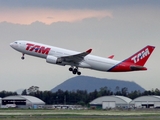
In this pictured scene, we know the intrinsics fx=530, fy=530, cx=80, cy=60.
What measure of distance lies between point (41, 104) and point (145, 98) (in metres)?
36.3

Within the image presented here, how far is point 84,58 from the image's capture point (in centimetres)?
9969

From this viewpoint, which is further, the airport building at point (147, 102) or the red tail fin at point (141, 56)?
the airport building at point (147, 102)

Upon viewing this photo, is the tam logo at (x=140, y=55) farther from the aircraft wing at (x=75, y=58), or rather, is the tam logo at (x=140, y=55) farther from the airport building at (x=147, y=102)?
the airport building at (x=147, y=102)

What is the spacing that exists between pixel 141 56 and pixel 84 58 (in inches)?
424

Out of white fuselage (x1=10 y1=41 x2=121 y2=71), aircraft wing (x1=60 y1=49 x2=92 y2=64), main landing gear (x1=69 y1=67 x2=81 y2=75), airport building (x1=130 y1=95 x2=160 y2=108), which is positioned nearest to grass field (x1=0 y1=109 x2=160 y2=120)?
main landing gear (x1=69 y1=67 x2=81 y2=75)

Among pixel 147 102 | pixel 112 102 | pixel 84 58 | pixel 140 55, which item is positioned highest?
pixel 140 55

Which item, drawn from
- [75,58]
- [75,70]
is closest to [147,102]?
[75,70]

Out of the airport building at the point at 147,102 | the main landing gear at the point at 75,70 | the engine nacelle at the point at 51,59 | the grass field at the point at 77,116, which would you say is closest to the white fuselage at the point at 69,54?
the main landing gear at the point at 75,70

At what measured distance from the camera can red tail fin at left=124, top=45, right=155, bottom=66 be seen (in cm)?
9938

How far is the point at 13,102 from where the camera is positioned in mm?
181750

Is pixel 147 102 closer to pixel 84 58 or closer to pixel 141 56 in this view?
pixel 141 56

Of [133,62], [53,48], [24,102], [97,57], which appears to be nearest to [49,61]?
[53,48]

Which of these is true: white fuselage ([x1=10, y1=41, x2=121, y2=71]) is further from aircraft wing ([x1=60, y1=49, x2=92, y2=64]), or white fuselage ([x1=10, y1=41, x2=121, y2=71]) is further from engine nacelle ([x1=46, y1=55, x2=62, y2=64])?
engine nacelle ([x1=46, y1=55, x2=62, y2=64])

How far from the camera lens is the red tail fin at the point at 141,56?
9938cm
